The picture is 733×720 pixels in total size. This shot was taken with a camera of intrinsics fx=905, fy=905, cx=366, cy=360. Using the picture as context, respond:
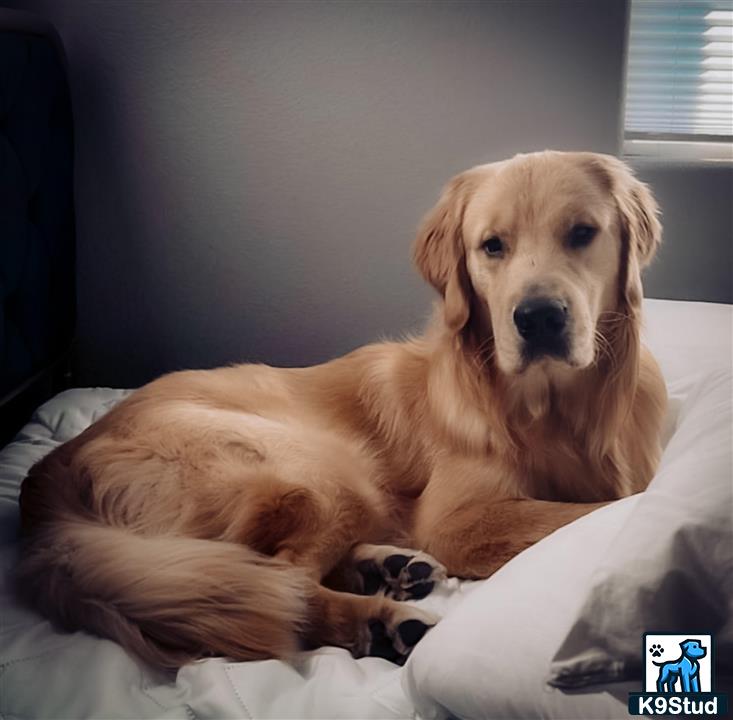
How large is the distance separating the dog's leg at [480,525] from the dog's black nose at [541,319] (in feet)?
0.69

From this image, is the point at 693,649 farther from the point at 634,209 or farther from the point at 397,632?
the point at 634,209

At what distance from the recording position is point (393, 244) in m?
1.20

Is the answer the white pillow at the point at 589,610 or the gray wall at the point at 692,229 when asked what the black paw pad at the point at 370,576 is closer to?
the white pillow at the point at 589,610

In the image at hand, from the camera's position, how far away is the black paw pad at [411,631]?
35.5 inches

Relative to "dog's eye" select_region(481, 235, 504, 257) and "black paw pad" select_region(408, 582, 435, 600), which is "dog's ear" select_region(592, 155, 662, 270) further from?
"black paw pad" select_region(408, 582, 435, 600)

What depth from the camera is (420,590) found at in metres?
1.01

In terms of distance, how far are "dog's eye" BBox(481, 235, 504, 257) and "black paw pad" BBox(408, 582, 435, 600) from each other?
0.38 metres

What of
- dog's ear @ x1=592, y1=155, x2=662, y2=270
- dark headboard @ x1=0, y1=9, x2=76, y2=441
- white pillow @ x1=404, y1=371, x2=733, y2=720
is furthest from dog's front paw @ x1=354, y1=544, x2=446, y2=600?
dark headboard @ x1=0, y1=9, x2=76, y2=441

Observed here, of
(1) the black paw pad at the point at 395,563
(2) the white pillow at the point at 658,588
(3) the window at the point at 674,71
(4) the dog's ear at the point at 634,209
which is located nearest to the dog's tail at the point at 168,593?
(1) the black paw pad at the point at 395,563

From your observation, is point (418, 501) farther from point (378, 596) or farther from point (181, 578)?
point (181, 578)

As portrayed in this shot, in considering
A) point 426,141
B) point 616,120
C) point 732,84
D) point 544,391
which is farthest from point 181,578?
point 732,84

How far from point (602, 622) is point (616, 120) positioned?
70 centimetres

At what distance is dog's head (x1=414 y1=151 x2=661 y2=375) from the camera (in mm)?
974

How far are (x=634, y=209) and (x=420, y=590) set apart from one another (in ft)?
1.67
